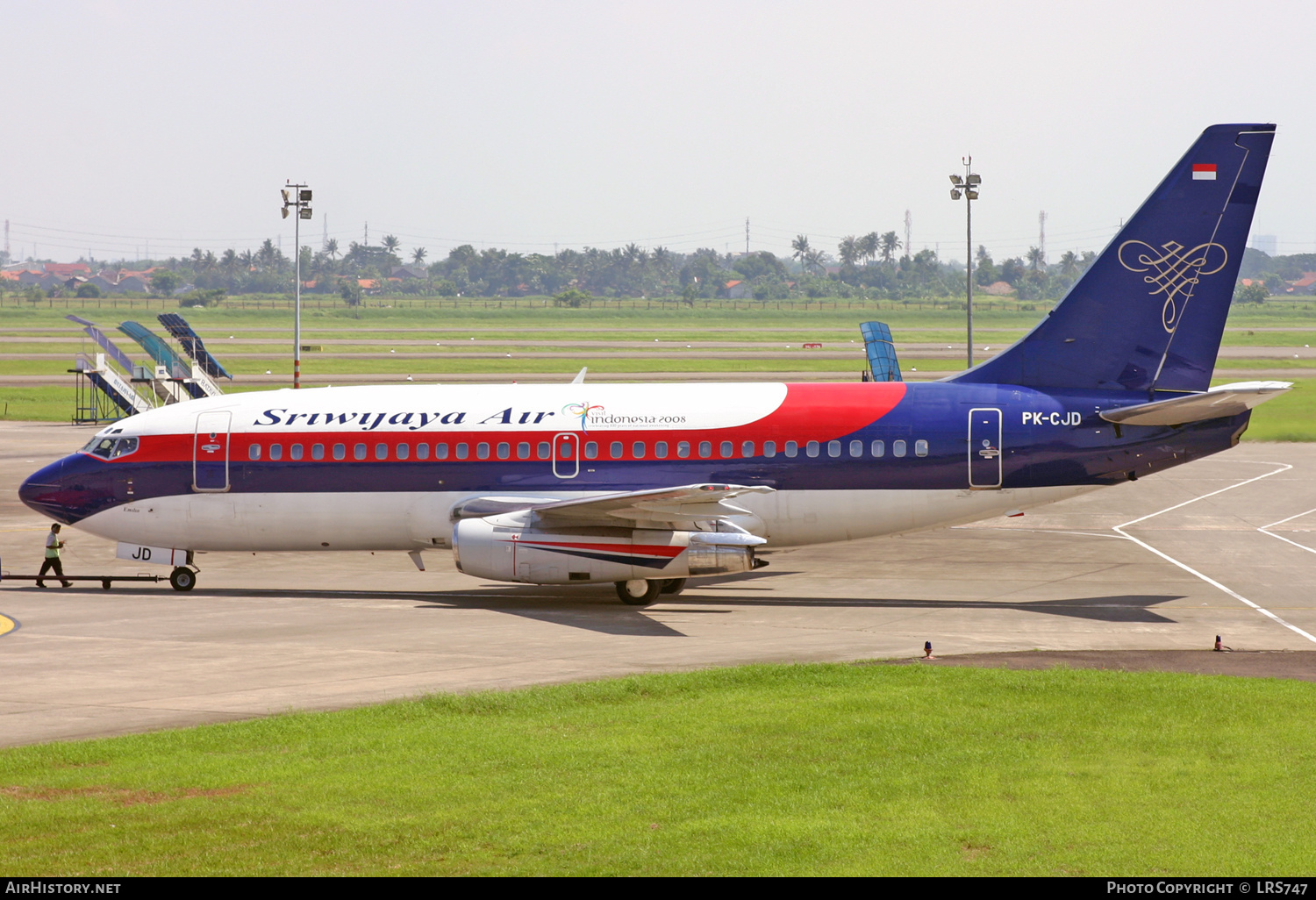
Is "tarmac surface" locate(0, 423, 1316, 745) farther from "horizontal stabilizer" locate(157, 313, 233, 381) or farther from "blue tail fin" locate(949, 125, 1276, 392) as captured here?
"horizontal stabilizer" locate(157, 313, 233, 381)

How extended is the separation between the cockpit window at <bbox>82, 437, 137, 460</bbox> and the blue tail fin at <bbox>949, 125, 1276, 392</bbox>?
19966mm

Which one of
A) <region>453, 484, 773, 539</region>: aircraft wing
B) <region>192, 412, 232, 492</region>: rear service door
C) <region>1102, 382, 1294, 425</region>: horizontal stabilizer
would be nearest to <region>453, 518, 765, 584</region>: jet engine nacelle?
<region>453, 484, 773, 539</region>: aircraft wing

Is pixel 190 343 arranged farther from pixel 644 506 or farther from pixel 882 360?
pixel 644 506

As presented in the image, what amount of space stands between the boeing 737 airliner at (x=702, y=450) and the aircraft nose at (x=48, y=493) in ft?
0.15

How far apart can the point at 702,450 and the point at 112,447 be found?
1367 centimetres

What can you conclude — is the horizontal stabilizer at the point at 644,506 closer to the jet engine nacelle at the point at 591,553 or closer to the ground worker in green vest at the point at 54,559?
the jet engine nacelle at the point at 591,553

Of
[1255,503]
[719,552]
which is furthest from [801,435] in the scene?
[1255,503]

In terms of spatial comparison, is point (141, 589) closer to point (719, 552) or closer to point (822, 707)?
point (719, 552)

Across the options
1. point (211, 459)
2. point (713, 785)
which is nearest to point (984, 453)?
point (713, 785)

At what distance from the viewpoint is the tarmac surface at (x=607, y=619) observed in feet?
68.2

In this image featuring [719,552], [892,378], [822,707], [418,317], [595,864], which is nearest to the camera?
[595,864]

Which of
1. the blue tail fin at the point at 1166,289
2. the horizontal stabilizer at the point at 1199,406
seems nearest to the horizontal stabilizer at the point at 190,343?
the blue tail fin at the point at 1166,289

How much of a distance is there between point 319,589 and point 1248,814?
22.6m

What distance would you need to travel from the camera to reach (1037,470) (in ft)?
92.7
